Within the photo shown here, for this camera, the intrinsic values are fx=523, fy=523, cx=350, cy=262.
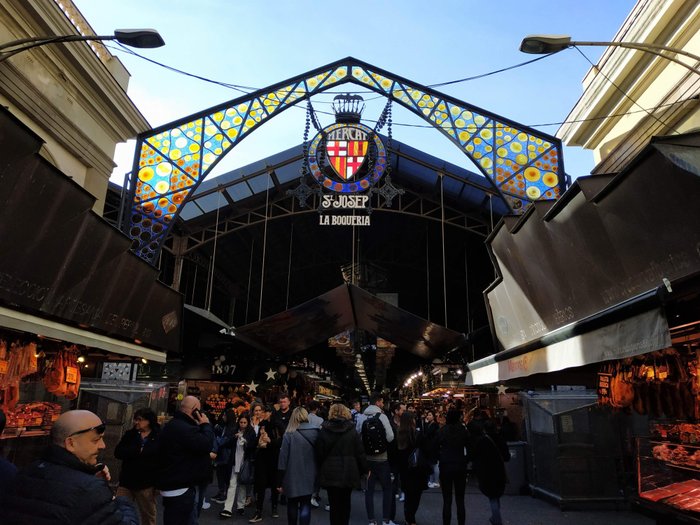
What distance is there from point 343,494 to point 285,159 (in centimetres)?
1319

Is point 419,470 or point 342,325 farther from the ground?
point 342,325

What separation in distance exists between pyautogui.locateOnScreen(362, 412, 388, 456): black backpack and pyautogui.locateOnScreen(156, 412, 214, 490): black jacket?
3003 millimetres

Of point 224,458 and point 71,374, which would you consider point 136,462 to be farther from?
point 71,374

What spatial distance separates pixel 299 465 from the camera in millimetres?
5867

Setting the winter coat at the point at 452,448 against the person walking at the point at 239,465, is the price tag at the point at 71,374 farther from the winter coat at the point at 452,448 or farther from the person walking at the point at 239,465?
the winter coat at the point at 452,448

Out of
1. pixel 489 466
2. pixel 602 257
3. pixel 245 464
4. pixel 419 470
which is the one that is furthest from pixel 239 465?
pixel 602 257

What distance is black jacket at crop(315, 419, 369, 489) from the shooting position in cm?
563

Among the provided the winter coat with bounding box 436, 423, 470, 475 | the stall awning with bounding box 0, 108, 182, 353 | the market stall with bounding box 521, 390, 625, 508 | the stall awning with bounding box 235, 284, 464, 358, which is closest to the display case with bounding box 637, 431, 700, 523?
the winter coat with bounding box 436, 423, 470, 475

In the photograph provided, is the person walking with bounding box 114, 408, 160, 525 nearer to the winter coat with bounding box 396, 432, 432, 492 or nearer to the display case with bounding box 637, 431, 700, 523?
the winter coat with bounding box 396, 432, 432, 492

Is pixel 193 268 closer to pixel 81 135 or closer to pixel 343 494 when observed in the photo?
pixel 81 135

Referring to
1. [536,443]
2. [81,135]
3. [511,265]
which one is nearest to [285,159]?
[81,135]

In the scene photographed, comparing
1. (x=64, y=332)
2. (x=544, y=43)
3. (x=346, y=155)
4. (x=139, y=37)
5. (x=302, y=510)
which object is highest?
(x=346, y=155)

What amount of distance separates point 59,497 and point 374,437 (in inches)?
216

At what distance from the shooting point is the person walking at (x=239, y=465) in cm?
799
